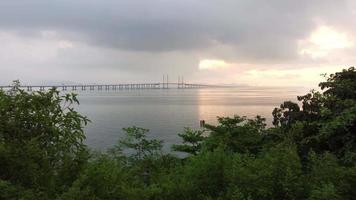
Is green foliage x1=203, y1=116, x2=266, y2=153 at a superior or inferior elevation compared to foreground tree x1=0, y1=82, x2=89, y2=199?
inferior

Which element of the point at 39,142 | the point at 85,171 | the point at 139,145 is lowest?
the point at 139,145

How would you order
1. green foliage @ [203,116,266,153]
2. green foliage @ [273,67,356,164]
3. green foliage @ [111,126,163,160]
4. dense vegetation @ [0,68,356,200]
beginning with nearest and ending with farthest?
dense vegetation @ [0,68,356,200] → green foliage @ [273,67,356,164] → green foliage @ [111,126,163,160] → green foliage @ [203,116,266,153]

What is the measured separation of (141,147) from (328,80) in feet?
26.3

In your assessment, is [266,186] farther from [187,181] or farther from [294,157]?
[187,181]

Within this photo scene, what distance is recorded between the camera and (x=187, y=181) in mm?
7137

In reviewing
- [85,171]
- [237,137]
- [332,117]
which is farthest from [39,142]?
[237,137]

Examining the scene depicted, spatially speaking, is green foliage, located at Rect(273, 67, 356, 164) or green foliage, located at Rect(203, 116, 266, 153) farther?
green foliage, located at Rect(203, 116, 266, 153)

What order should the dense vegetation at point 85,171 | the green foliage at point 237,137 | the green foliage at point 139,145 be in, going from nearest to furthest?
the dense vegetation at point 85,171 < the green foliage at point 139,145 < the green foliage at point 237,137

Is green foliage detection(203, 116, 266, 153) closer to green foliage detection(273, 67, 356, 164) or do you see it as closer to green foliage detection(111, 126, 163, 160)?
green foliage detection(273, 67, 356, 164)

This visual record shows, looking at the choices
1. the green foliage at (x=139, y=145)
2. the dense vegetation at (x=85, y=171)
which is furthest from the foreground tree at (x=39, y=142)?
the green foliage at (x=139, y=145)

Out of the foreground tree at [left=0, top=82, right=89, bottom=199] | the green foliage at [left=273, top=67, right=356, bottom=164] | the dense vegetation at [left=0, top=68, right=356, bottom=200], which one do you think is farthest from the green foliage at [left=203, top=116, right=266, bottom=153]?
the foreground tree at [left=0, top=82, right=89, bottom=199]

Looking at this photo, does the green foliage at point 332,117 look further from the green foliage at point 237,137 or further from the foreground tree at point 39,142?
the foreground tree at point 39,142

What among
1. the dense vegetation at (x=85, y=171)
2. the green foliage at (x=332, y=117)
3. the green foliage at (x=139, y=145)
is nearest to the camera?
the dense vegetation at (x=85, y=171)

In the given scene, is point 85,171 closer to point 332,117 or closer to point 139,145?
point 332,117
